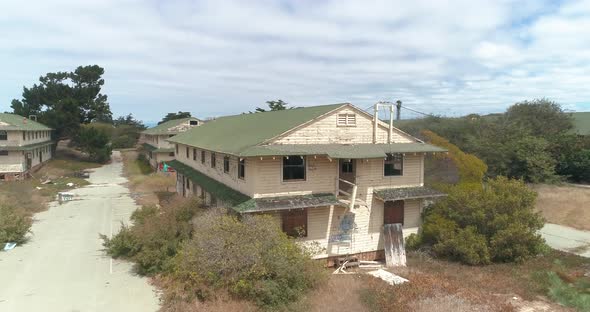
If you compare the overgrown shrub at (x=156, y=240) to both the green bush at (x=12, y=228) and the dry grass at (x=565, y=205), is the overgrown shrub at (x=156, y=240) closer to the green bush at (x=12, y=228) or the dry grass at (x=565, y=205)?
the green bush at (x=12, y=228)

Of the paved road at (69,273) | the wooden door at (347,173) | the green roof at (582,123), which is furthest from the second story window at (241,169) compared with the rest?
the green roof at (582,123)

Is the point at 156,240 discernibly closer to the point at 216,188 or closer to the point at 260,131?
the point at 216,188

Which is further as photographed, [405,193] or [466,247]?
[405,193]

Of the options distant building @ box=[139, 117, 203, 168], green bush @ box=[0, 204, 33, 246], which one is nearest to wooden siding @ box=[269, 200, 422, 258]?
green bush @ box=[0, 204, 33, 246]

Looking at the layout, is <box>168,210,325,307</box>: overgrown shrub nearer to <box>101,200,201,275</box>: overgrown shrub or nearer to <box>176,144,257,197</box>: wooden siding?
<box>101,200,201,275</box>: overgrown shrub

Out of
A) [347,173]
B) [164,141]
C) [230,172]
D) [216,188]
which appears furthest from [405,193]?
[164,141]

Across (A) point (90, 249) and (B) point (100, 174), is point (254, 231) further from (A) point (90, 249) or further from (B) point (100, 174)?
(B) point (100, 174)
